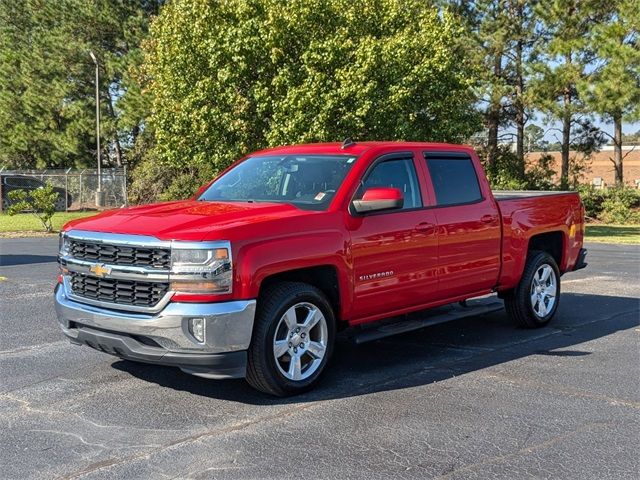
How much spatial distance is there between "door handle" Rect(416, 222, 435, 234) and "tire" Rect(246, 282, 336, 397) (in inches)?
49.1

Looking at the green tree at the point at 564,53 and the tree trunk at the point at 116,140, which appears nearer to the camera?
the green tree at the point at 564,53

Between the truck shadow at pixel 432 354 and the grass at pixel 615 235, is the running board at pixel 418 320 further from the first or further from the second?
the grass at pixel 615 235

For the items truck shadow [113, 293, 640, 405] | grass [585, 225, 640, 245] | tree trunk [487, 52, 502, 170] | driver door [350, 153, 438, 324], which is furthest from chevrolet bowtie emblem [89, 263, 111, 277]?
tree trunk [487, 52, 502, 170]

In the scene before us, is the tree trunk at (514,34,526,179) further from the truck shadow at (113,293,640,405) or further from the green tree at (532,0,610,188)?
the truck shadow at (113,293,640,405)

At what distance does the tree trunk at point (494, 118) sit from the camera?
3516cm

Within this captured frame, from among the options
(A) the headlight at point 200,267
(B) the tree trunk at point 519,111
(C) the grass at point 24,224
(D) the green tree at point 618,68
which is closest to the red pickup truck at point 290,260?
(A) the headlight at point 200,267

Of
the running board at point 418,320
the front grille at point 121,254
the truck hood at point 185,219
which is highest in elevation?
the truck hood at point 185,219

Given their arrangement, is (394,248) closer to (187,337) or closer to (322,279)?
(322,279)

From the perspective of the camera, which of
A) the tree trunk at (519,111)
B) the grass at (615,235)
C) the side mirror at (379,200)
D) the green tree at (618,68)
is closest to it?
the side mirror at (379,200)

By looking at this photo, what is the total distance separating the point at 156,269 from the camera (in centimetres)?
507

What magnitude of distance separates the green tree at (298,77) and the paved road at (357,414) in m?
14.6

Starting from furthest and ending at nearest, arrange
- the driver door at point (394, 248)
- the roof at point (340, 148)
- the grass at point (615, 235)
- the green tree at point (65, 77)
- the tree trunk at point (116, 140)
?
1. the tree trunk at point (116, 140)
2. the green tree at point (65, 77)
3. the grass at point (615, 235)
4. the roof at point (340, 148)
5. the driver door at point (394, 248)

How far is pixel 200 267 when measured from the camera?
4.96 meters

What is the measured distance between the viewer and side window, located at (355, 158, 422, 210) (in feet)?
21.0
